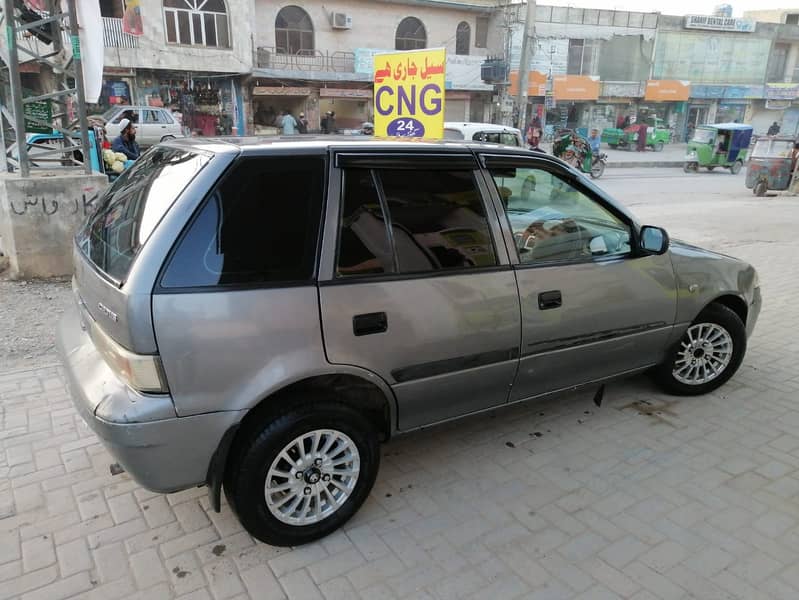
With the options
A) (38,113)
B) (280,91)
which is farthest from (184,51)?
(38,113)

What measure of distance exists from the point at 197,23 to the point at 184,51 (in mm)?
1492

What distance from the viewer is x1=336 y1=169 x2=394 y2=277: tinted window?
2564 millimetres

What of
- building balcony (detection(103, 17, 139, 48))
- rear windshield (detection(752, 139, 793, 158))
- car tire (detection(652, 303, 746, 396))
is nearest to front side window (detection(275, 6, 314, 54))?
building balcony (detection(103, 17, 139, 48))

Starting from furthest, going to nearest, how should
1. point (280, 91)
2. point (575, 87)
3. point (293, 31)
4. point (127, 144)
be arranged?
1. point (575, 87)
2. point (293, 31)
3. point (280, 91)
4. point (127, 144)

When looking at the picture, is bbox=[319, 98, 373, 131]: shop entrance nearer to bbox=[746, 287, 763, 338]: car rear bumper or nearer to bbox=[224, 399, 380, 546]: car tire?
bbox=[746, 287, 763, 338]: car rear bumper

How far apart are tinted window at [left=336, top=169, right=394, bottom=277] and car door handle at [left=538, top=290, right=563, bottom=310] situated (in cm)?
89

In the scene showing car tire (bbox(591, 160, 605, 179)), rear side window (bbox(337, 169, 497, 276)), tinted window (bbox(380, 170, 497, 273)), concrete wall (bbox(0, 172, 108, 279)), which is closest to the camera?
rear side window (bbox(337, 169, 497, 276))

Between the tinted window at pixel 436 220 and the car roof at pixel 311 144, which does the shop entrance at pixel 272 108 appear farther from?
the tinted window at pixel 436 220

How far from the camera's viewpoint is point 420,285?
2.71 meters

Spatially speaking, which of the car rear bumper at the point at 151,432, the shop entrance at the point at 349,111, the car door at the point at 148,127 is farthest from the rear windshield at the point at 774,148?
the shop entrance at the point at 349,111

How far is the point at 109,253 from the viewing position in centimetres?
251

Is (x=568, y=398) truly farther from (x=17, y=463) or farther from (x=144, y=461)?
(x=17, y=463)

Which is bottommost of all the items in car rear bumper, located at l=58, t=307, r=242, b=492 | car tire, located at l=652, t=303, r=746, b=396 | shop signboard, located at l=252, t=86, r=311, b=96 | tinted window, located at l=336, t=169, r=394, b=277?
car tire, located at l=652, t=303, r=746, b=396

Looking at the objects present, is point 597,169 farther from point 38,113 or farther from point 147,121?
point 38,113
